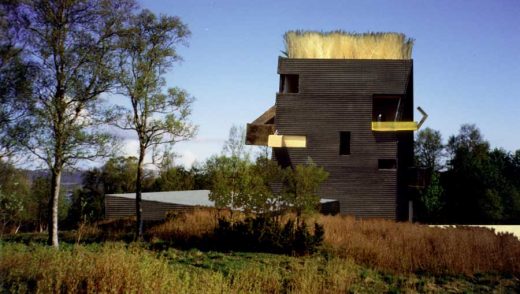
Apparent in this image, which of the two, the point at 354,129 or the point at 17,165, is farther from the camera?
the point at 354,129

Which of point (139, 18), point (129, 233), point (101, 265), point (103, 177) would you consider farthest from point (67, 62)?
point (103, 177)

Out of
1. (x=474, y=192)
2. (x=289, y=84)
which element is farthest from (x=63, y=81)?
(x=474, y=192)

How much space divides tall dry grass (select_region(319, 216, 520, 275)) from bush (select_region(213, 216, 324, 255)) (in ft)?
3.13

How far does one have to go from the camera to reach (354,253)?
576 inches

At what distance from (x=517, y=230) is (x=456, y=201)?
849 inches

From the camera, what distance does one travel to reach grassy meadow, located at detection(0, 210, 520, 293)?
8727 mm

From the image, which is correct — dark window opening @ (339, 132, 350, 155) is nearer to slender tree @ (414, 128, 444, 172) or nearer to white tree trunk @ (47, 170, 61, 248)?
white tree trunk @ (47, 170, 61, 248)

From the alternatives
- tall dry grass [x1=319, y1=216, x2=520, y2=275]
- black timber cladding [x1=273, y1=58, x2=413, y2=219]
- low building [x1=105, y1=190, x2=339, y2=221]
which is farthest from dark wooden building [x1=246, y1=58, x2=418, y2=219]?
tall dry grass [x1=319, y1=216, x2=520, y2=275]

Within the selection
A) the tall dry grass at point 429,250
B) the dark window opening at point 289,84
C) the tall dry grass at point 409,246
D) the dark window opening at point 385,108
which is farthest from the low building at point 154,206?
the dark window opening at point 385,108

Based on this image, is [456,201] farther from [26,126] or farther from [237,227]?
[26,126]

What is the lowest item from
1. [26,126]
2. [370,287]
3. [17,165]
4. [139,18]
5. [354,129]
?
[370,287]

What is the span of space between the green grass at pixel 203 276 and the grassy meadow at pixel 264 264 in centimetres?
3

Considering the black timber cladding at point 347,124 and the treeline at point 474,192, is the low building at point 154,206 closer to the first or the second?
the black timber cladding at point 347,124

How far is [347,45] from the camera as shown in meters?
28.6
